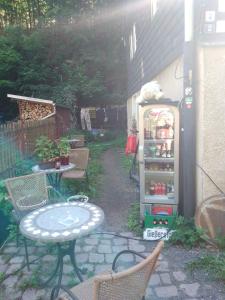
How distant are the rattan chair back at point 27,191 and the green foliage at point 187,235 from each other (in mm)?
1788

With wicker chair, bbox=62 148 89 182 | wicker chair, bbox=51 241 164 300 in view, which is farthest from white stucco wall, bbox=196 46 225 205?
wicker chair, bbox=62 148 89 182

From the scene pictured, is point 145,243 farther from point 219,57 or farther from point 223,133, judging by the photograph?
point 219,57

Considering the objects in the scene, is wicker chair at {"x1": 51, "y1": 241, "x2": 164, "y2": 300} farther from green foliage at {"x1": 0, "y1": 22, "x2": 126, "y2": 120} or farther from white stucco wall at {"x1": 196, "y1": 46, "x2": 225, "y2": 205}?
green foliage at {"x1": 0, "y1": 22, "x2": 126, "y2": 120}

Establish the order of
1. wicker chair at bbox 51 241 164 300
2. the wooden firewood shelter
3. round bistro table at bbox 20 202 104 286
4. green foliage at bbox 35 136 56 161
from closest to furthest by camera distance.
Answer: wicker chair at bbox 51 241 164 300
round bistro table at bbox 20 202 104 286
green foliage at bbox 35 136 56 161
the wooden firewood shelter

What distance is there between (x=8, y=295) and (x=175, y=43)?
4187mm

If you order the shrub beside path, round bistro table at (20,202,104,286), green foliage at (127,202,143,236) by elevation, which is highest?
round bistro table at (20,202,104,286)

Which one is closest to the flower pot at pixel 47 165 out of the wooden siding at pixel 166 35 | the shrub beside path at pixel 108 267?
the shrub beside path at pixel 108 267

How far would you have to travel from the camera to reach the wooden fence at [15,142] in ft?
19.9

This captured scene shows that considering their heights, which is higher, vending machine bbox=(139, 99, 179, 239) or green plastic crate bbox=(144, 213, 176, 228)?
vending machine bbox=(139, 99, 179, 239)

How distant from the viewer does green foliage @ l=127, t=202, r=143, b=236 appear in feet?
15.0

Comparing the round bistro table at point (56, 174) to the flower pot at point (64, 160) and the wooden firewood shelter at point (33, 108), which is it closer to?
the flower pot at point (64, 160)

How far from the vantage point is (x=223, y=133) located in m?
4.11

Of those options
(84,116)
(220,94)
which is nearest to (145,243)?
(220,94)

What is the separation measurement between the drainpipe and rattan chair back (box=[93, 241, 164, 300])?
2448mm
